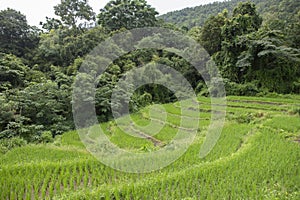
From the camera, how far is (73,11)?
22.7 meters

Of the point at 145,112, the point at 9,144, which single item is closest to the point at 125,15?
the point at 145,112

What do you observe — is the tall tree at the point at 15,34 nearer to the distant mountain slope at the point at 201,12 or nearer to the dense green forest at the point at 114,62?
the dense green forest at the point at 114,62

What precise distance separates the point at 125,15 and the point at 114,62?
24.0 ft

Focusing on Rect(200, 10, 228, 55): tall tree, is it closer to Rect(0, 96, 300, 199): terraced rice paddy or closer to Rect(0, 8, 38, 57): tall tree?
Rect(0, 96, 300, 199): terraced rice paddy

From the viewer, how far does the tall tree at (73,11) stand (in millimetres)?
22458

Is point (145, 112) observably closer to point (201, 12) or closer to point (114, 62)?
point (114, 62)

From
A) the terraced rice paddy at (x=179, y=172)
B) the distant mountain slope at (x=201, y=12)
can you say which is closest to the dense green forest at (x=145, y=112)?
the terraced rice paddy at (x=179, y=172)

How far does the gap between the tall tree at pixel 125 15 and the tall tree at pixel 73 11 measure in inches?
70.5

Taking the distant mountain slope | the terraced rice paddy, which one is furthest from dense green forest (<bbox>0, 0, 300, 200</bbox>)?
the distant mountain slope

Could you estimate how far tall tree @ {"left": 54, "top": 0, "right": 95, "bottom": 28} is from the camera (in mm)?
22458

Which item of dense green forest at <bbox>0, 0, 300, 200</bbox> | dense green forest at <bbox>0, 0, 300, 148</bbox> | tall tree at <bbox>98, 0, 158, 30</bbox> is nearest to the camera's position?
dense green forest at <bbox>0, 0, 300, 200</bbox>

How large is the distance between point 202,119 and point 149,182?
6.92 meters

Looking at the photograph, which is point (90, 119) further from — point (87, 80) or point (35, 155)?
A: point (35, 155)

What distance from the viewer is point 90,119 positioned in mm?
12695
